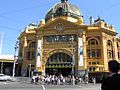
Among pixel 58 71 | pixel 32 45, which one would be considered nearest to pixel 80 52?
pixel 58 71

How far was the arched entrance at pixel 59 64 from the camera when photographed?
61812 mm

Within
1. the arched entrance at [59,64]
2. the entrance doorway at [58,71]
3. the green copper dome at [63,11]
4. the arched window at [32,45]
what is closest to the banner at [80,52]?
the arched entrance at [59,64]

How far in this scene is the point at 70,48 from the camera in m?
62.1

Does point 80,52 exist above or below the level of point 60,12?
below

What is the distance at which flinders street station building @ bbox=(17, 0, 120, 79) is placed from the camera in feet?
200

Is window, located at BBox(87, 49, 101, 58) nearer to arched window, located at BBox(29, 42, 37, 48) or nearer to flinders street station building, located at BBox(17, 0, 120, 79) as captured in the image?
flinders street station building, located at BBox(17, 0, 120, 79)

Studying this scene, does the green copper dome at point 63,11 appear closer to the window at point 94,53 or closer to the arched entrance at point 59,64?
the window at point 94,53

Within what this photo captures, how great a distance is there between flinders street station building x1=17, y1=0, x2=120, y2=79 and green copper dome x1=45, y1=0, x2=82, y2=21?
3213 millimetres

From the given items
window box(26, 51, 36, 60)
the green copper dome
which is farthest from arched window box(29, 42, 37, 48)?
the green copper dome

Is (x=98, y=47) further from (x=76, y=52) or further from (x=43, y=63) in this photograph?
(x=43, y=63)

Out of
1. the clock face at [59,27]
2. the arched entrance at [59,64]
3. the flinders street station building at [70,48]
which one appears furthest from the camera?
the clock face at [59,27]

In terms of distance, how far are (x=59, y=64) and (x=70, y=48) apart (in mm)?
4820

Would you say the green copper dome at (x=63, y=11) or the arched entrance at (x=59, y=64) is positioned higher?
the green copper dome at (x=63, y=11)

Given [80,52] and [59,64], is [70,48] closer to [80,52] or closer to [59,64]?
[80,52]
